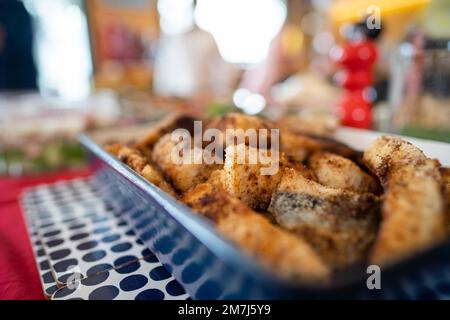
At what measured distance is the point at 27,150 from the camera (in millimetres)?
1785

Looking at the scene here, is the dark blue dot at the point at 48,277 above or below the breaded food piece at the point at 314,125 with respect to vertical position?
below

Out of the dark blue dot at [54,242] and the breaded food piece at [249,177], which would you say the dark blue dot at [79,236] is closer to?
the dark blue dot at [54,242]

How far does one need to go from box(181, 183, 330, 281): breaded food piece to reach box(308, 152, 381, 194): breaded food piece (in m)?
0.29

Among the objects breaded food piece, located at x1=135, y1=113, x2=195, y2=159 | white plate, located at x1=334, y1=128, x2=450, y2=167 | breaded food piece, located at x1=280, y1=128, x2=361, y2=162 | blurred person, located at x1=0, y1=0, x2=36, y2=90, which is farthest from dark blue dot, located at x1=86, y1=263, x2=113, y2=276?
blurred person, located at x1=0, y1=0, x2=36, y2=90

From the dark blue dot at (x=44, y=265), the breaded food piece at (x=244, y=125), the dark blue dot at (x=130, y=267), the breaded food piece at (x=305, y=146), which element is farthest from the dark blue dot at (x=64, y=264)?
the breaded food piece at (x=305, y=146)

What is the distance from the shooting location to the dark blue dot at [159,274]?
69 cm

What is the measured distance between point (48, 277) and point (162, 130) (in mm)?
500

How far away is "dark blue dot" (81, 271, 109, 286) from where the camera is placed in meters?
0.67

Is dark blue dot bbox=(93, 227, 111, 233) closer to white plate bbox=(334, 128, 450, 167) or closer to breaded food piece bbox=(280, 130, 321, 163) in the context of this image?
breaded food piece bbox=(280, 130, 321, 163)

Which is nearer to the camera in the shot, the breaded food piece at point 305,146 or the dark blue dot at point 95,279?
the dark blue dot at point 95,279

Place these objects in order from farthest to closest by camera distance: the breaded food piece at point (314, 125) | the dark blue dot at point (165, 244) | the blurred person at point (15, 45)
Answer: the blurred person at point (15, 45), the breaded food piece at point (314, 125), the dark blue dot at point (165, 244)

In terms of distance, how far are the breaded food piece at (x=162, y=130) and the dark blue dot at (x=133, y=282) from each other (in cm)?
36

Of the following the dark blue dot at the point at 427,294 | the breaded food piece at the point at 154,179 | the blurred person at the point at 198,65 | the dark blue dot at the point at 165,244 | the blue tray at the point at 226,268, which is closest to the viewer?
the blue tray at the point at 226,268
